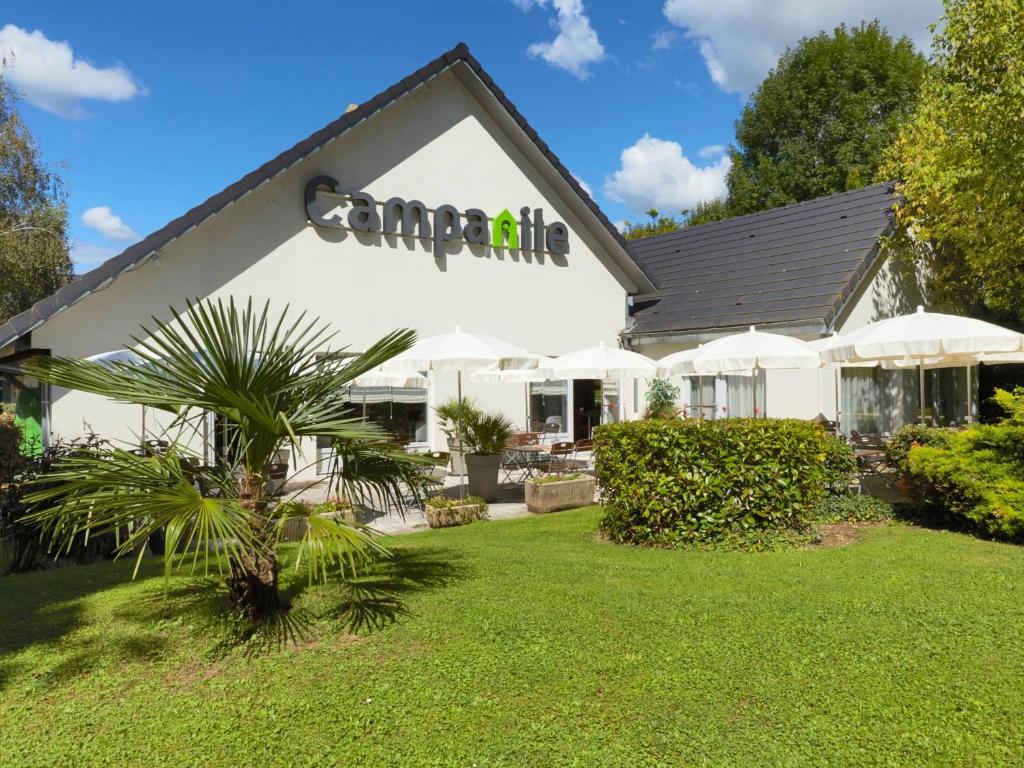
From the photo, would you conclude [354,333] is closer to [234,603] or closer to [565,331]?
[565,331]

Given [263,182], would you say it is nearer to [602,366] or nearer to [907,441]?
[602,366]

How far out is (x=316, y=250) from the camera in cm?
1472

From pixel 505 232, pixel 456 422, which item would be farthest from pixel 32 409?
pixel 505 232

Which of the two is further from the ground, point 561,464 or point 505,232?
point 505,232

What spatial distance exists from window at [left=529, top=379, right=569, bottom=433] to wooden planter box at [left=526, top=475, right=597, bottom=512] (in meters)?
6.36

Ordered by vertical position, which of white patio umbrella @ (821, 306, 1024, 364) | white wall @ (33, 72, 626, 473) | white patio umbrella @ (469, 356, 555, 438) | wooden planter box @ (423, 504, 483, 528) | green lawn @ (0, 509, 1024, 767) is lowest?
green lawn @ (0, 509, 1024, 767)

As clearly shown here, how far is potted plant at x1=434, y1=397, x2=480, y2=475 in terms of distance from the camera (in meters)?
12.3

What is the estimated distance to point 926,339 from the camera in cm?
1025

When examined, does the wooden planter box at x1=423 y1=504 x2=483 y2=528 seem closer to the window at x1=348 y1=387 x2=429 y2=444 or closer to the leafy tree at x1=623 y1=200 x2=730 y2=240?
the window at x1=348 y1=387 x2=429 y2=444

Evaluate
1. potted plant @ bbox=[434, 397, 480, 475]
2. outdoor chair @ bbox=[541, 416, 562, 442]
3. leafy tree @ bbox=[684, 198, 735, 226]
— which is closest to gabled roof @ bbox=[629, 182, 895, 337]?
outdoor chair @ bbox=[541, 416, 562, 442]

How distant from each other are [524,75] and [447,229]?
1131cm

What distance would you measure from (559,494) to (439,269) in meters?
7.23

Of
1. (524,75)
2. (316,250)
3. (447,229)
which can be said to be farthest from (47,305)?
(524,75)

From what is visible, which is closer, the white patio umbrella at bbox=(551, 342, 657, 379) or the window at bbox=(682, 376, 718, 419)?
the white patio umbrella at bbox=(551, 342, 657, 379)
